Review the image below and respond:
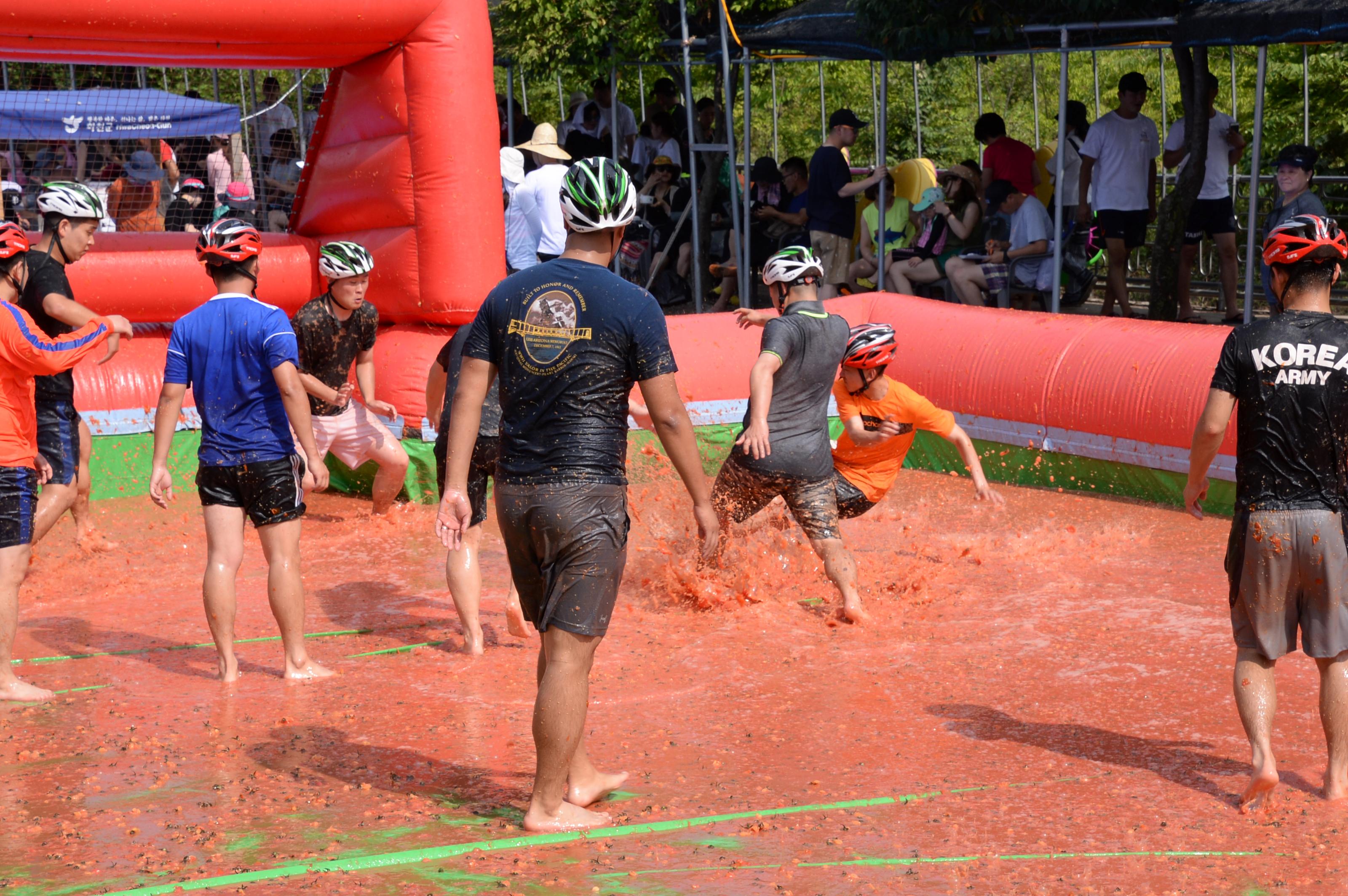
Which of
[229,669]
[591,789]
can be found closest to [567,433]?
[591,789]

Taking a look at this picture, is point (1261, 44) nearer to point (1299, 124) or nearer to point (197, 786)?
point (197, 786)

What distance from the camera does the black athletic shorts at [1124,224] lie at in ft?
41.2

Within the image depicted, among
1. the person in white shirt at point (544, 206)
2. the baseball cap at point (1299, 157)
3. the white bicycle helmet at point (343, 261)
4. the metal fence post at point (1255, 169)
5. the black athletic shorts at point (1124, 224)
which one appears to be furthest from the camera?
the black athletic shorts at point (1124, 224)

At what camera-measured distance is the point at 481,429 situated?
20.4 feet

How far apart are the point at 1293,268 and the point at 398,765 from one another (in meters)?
A: 3.42

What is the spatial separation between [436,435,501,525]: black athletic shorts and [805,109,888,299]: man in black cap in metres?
8.37

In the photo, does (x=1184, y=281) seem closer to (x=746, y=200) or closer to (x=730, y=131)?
(x=746, y=200)

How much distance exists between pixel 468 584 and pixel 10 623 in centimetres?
188

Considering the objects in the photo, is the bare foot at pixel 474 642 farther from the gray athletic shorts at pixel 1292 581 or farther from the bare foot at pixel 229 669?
the gray athletic shorts at pixel 1292 581

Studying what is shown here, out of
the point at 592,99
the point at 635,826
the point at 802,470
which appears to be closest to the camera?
the point at 635,826

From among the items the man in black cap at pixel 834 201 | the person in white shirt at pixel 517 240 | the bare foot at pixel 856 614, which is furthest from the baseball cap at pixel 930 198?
the bare foot at pixel 856 614

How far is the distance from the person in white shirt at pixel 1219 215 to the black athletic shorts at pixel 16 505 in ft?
32.0

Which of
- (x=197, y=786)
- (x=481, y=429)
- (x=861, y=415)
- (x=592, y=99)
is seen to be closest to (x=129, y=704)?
(x=197, y=786)

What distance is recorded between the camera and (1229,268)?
12.5 metres
